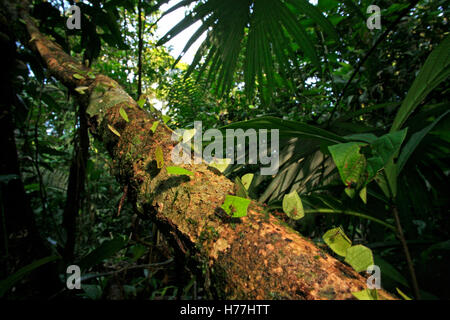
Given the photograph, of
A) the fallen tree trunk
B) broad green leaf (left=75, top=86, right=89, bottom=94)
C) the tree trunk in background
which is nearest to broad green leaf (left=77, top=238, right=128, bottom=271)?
the fallen tree trunk

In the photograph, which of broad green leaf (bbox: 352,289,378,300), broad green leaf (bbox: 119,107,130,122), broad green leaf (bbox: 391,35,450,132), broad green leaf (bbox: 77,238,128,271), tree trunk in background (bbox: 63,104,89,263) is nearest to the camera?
broad green leaf (bbox: 352,289,378,300)

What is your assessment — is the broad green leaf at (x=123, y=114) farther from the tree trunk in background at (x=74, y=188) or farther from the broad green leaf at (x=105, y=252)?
the tree trunk in background at (x=74, y=188)

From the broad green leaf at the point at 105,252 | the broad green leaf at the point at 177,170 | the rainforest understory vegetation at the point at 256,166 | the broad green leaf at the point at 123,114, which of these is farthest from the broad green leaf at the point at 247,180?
the broad green leaf at the point at 105,252

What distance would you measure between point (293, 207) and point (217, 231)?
0.41 feet

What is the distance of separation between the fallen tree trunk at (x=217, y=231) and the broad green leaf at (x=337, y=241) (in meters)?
0.03

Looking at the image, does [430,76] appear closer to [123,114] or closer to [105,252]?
[123,114]

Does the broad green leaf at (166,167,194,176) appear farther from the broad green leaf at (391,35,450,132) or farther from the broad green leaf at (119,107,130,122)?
the broad green leaf at (391,35,450,132)

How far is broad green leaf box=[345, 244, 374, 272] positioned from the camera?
0.93 feet

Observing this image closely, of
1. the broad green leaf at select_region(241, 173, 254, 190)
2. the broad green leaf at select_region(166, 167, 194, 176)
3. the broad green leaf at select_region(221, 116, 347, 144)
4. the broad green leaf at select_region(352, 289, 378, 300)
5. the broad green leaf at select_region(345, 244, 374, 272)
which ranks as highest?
the broad green leaf at select_region(221, 116, 347, 144)

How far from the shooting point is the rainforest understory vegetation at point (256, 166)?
32 cm

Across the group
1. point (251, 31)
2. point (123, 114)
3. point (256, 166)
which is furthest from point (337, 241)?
point (251, 31)

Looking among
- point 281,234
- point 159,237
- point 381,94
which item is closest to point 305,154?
point 281,234

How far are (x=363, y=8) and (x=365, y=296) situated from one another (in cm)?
164

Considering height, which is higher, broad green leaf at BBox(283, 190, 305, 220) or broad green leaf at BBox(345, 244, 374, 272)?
broad green leaf at BBox(283, 190, 305, 220)
